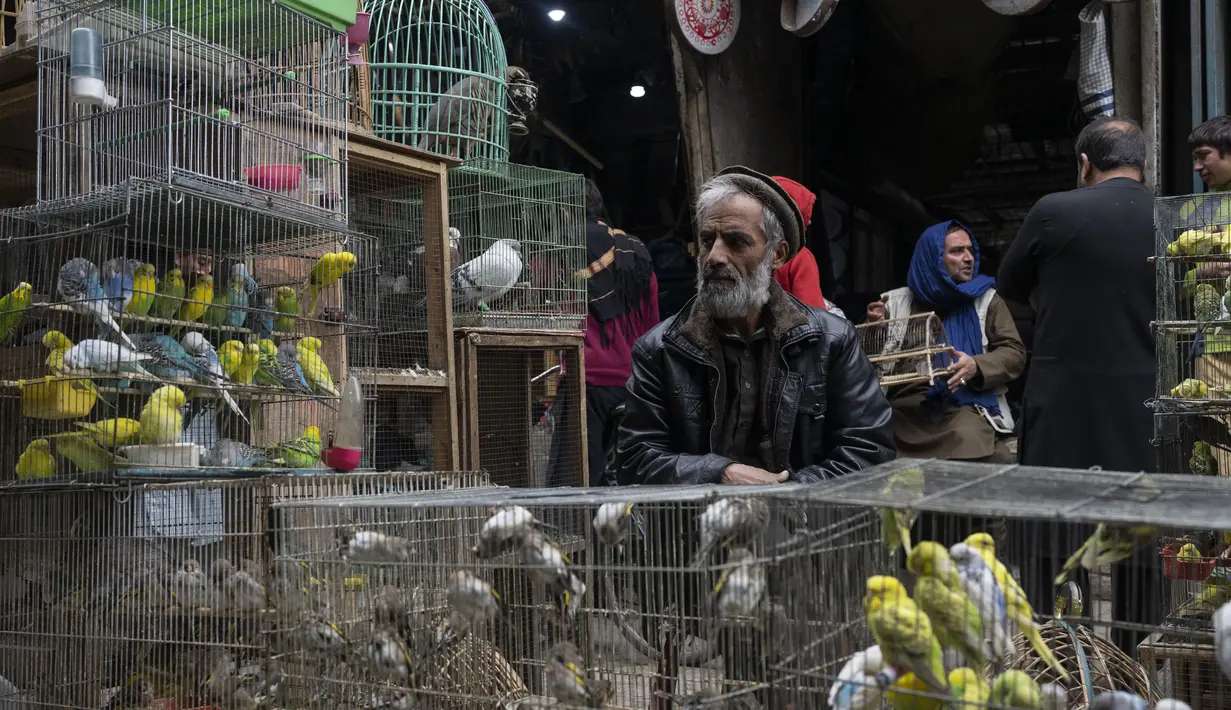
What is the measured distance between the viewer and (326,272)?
3.04 m

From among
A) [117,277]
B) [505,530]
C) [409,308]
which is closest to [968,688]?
[505,530]

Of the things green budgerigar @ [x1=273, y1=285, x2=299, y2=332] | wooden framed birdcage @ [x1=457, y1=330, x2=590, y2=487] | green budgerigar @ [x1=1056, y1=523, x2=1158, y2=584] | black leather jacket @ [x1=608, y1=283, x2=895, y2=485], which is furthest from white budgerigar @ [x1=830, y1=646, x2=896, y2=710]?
wooden framed birdcage @ [x1=457, y1=330, x2=590, y2=487]

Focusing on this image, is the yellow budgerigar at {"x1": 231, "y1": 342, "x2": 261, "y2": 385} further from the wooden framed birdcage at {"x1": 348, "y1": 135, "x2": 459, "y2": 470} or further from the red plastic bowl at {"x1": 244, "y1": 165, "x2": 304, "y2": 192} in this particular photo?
the wooden framed birdcage at {"x1": 348, "y1": 135, "x2": 459, "y2": 470}

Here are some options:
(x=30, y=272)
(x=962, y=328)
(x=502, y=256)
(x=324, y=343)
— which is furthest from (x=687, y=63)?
(x=30, y=272)

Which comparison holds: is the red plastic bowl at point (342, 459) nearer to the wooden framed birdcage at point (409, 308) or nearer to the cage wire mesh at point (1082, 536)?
the wooden framed birdcage at point (409, 308)

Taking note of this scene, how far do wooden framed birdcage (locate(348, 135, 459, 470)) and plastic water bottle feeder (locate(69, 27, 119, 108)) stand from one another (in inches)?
38.9

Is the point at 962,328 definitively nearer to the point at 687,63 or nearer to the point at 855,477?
the point at 687,63

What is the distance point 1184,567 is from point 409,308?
2438 mm

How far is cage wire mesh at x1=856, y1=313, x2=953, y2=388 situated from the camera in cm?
364

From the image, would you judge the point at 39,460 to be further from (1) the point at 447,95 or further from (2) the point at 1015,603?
(2) the point at 1015,603

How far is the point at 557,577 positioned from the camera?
1.85 meters

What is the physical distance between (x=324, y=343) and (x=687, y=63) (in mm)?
2463

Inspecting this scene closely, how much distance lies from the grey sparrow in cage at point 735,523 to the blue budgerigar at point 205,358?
1.46 metres

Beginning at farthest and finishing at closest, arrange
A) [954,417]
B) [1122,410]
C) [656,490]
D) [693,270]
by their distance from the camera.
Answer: [693,270] < [954,417] < [1122,410] < [656,490]
